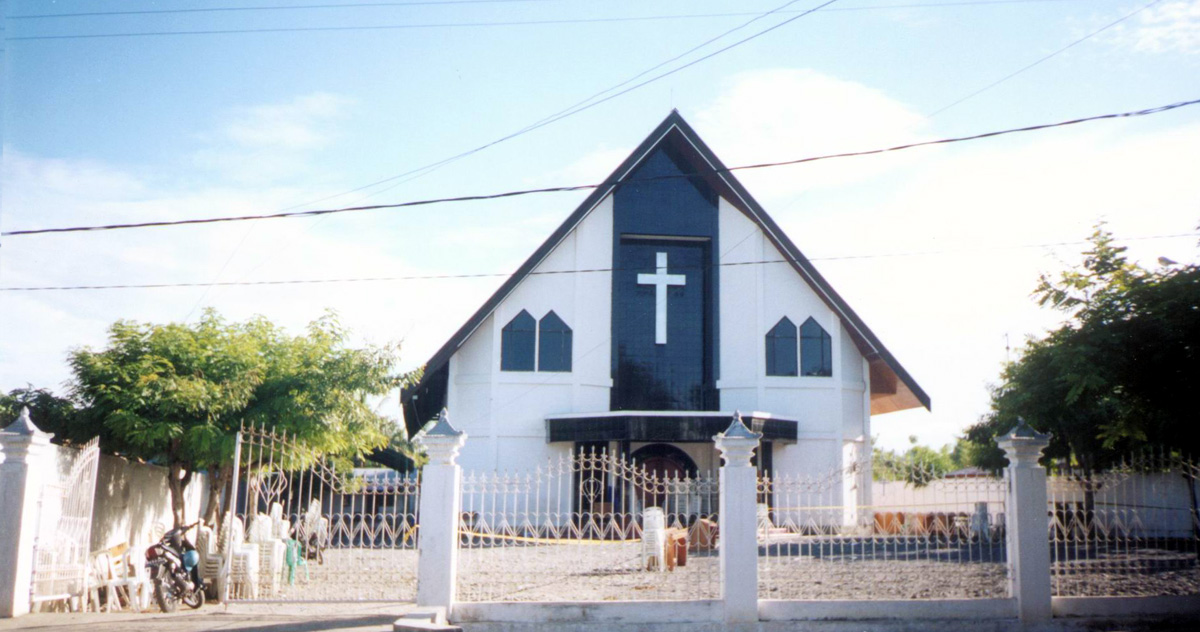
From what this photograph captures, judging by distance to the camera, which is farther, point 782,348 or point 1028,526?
point 782,348

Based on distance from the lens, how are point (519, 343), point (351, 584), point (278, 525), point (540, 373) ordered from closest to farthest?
point (278, 525) < point (351, 584) < point (540, 373) < point (519, 343)

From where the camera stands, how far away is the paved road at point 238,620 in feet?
31.8

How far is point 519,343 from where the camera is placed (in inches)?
947

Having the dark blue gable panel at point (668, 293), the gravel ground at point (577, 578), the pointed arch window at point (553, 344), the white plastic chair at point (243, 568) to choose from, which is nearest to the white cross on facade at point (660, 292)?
the dark blue gable panel at point (668, 293)

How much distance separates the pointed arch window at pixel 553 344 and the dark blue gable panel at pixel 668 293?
1.18 meters

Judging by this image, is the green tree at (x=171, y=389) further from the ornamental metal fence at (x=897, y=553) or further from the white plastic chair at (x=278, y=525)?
the ornamental metal fence at (x=897, y=553)

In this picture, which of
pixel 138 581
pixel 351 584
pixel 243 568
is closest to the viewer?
pixel 243 568

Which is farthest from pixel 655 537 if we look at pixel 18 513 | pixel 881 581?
pixel 18 513

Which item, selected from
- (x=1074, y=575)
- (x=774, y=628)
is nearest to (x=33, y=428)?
(x=774, y=628)

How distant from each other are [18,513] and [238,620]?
249 centimetres

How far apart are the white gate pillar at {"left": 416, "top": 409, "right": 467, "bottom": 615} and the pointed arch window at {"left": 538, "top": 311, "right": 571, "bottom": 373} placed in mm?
13431

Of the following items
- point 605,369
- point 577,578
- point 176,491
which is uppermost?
point 605,369

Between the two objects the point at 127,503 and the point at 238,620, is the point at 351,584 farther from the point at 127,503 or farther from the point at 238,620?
the point at 127,503

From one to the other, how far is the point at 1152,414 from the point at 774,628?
19.0ft
